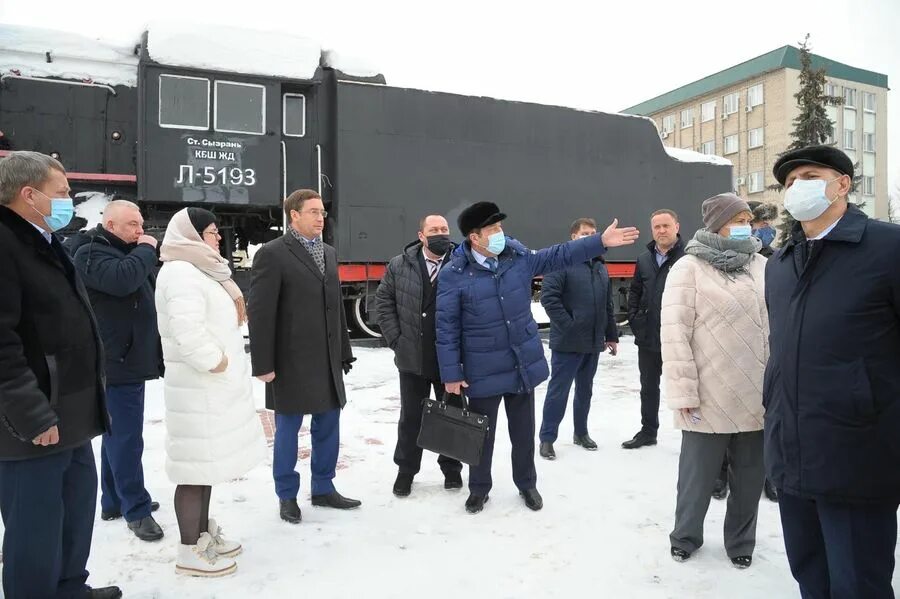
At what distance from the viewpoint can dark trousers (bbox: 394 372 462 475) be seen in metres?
3.78

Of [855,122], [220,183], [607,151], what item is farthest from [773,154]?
[220,183]

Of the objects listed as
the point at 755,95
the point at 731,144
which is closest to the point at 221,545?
the point at 755,95

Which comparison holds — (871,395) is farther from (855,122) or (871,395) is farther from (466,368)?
(855,122)

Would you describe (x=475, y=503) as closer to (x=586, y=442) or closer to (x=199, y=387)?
(x=586, y=442)

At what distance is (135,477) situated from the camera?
10.3 feet

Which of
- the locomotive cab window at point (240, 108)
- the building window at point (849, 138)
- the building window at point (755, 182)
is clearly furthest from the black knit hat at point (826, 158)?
the building window at point (849, 138)

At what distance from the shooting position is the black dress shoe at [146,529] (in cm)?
304

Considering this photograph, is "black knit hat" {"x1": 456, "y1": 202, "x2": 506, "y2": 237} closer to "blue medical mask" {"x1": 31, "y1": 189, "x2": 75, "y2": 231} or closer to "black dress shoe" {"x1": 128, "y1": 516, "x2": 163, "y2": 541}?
"blue medical mask" {"x1": 31, "y1": 189, "x2": 75, "y2": 231}

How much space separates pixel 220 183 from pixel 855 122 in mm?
40275

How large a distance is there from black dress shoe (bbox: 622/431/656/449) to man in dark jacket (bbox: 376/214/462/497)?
4.67 ft

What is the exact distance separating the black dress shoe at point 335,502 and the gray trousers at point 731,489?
65.9 inches

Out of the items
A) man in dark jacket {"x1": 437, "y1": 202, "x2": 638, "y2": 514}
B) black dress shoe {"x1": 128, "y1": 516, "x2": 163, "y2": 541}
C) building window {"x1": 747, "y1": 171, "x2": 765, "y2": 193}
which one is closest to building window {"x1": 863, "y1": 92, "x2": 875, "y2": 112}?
building window {"x1": 747, "y1": 171, "x2": 765, "y2": 193}

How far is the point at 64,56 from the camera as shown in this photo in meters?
7.80

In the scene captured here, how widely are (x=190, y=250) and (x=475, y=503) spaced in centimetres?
197
